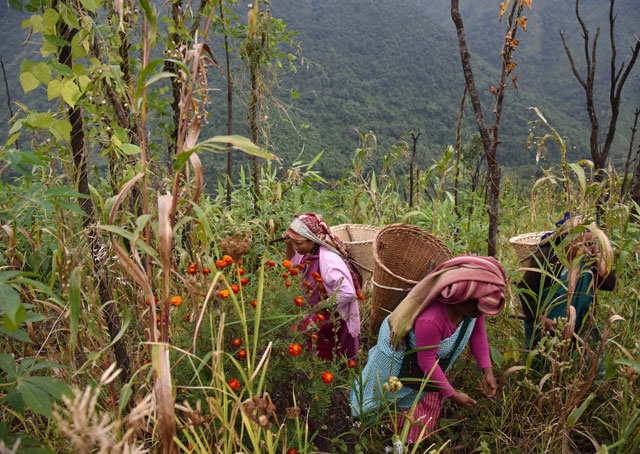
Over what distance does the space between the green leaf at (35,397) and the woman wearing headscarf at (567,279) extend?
1.75m

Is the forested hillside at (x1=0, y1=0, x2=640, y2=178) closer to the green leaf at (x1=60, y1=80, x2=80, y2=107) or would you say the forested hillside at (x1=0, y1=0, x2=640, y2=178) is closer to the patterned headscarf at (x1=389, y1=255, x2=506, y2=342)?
the patterned headscarf at (x1=389, y1=255, x2=506, y2=342)

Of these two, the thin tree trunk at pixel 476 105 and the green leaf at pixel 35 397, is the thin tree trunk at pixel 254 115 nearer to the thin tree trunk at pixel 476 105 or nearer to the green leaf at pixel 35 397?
the thin tree trunk at pixel 476 105

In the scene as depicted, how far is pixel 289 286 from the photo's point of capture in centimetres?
197

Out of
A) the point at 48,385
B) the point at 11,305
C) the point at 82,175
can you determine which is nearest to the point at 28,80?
the point at 82,175

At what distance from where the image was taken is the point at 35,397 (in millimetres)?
924

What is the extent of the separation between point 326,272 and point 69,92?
157 cm

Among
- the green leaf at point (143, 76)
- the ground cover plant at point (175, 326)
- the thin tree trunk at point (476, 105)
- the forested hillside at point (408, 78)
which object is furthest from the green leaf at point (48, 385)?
the forested hillside at point (408, 78)

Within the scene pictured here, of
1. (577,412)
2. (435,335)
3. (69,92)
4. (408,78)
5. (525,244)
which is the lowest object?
(577,412)

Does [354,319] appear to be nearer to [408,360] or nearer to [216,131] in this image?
[408,360]

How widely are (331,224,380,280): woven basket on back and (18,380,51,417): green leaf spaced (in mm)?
2021

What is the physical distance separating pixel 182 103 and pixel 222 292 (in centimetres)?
65

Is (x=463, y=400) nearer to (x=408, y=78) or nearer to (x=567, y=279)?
(x=567, y=279)

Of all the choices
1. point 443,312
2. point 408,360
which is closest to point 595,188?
point 443,312

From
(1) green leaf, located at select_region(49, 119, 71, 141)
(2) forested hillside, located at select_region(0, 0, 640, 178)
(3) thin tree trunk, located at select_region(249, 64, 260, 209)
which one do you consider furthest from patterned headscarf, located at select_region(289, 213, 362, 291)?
(2) forested hillside, located at select_region(0, 0, 640, 178)
